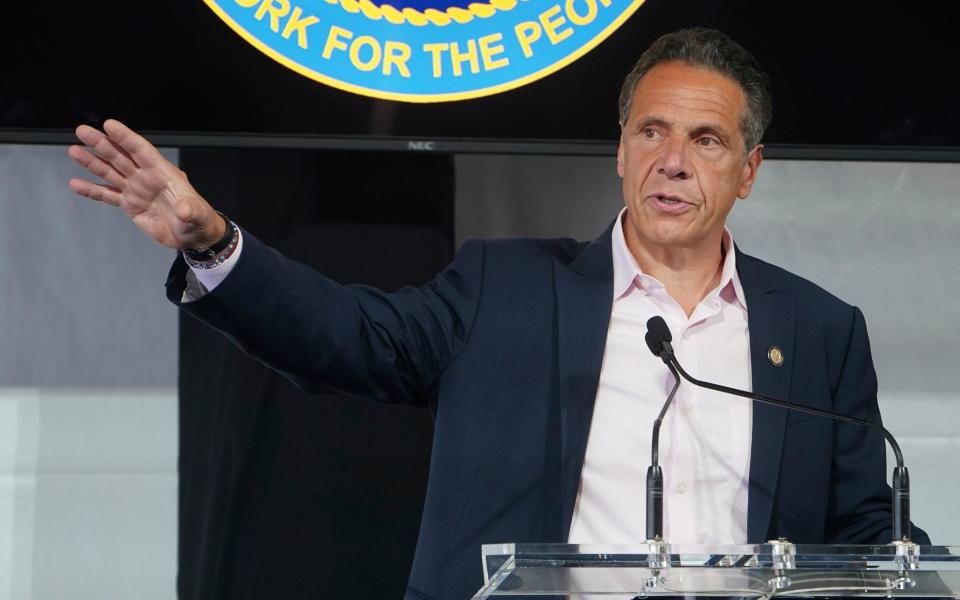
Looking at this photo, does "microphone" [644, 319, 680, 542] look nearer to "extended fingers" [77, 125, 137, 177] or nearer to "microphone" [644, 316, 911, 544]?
"microphone" [644, 316, 911, 544]

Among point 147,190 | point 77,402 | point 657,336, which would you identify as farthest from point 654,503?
point 77,402

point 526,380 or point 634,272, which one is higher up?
point 634,272

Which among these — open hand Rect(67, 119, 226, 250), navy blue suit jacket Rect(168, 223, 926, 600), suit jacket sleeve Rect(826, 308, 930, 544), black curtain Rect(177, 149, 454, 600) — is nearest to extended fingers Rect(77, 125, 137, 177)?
open hand Rect(67, 119, 226, 250)

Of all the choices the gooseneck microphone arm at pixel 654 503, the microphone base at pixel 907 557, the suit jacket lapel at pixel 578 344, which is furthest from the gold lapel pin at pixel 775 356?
the microphone base at pixel 907 557

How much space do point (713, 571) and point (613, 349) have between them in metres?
0.69

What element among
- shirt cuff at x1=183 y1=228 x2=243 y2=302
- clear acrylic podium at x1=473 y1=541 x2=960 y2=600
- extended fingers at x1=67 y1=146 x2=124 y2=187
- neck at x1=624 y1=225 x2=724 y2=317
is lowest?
clear acrylic podium at x1=473 y1=541 x2=960 y2=600

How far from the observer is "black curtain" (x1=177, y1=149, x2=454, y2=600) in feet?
9.71

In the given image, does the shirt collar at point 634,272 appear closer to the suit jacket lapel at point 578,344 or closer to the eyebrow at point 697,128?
the suit jacket lapel at point 578,344

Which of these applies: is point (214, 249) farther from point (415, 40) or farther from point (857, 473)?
point (415, 40)

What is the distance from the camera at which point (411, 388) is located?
2039 mm

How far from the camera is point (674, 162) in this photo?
2.11m

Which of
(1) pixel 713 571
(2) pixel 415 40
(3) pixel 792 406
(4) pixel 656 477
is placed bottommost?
(1) pixel 713 571

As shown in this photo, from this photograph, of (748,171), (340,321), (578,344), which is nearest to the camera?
(340,321)

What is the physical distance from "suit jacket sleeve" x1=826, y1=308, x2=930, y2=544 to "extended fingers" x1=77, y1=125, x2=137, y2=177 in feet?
3.82
